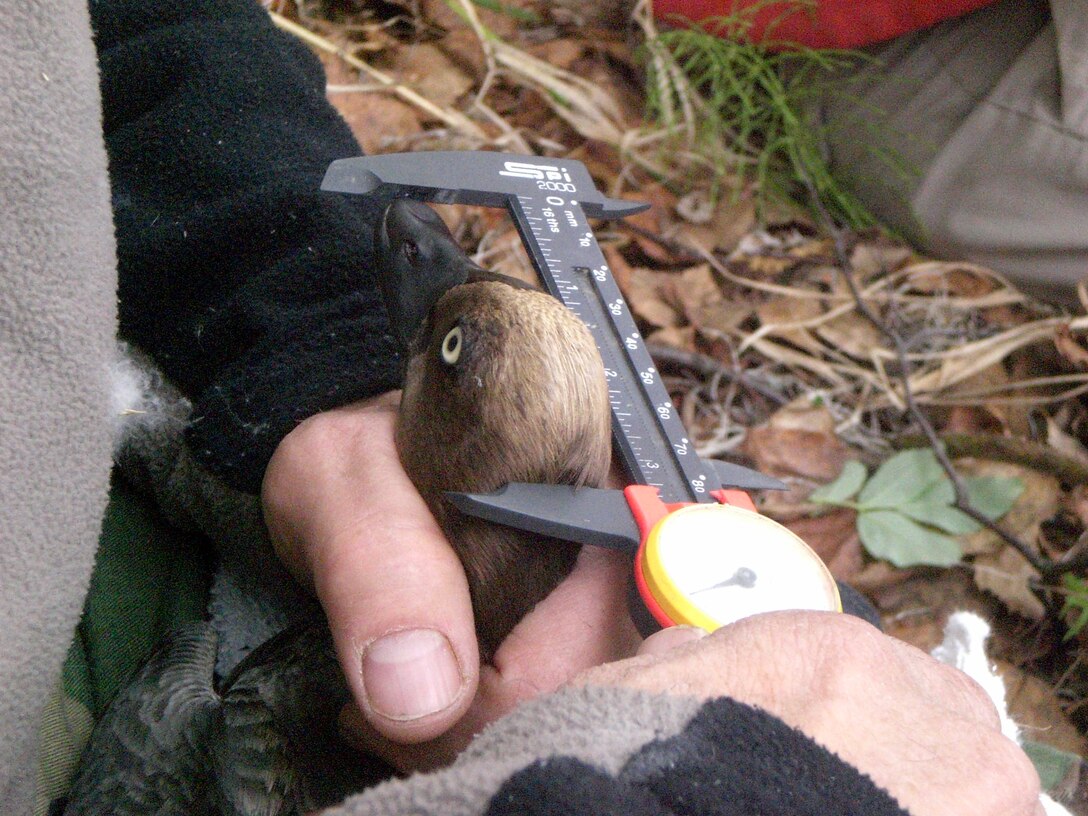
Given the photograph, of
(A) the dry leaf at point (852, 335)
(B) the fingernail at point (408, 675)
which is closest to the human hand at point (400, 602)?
(B) the fingernail at point (408, 675)

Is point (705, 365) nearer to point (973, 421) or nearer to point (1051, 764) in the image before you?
point (973, 421)

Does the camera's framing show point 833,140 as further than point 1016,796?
Yes

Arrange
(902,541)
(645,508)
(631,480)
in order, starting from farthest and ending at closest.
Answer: (902,541) < (631,480) < (645,508)

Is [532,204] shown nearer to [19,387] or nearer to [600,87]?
[19,387]

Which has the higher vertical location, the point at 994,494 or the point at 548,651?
the point at 548,651

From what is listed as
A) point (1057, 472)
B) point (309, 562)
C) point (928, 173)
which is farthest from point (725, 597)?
point (928, 173)

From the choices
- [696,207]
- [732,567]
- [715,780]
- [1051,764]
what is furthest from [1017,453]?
[715,780]

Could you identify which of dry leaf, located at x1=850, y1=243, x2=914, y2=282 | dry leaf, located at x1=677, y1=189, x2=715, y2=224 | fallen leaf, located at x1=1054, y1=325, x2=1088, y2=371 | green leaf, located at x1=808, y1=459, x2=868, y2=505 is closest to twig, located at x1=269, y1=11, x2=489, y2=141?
dry leaf, located at x1=677, y1=189, x2=715, y2=224

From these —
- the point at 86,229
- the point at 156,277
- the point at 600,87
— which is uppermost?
the point at 86,229
